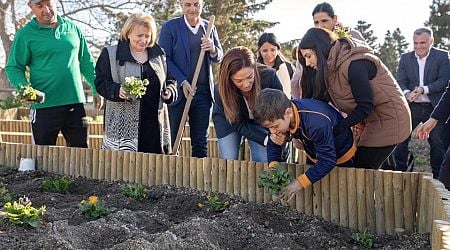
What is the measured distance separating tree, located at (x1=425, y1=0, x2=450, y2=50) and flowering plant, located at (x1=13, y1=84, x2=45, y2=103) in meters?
26.2

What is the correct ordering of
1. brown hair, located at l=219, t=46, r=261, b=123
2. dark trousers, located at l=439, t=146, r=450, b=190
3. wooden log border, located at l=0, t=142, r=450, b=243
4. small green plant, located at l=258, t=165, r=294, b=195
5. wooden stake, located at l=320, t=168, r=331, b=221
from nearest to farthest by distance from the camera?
wooden log border, located at l=0, t=142, r=450, b=243 < small green plant, located at l=258, t=165, r=294, b=195 < wooden stake, located at l=320, t=168, r=331, b=221 < brown hair, located at l=219, t=46, r=261, b=123 < dark trousers, located at l=439, t=146, r=450, b=190

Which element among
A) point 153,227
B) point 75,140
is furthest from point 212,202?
point 75,140

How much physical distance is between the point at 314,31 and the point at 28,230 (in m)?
2.06

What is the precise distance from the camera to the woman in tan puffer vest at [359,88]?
352 cm

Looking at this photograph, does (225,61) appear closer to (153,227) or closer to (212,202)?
(212,202)

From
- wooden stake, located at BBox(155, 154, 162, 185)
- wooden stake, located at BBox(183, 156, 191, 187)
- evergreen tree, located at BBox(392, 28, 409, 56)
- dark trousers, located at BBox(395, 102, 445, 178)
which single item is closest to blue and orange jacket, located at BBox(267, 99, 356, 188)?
wooden stake, located at BBox(183, 156, 191, 187)

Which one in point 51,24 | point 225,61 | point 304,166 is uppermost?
point 51,24

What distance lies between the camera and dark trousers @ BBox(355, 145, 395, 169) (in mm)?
3770

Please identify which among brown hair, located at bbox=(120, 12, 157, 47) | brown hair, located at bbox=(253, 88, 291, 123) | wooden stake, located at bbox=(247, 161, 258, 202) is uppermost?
brown hair, located at bbox=(120, 12, 157, 47)

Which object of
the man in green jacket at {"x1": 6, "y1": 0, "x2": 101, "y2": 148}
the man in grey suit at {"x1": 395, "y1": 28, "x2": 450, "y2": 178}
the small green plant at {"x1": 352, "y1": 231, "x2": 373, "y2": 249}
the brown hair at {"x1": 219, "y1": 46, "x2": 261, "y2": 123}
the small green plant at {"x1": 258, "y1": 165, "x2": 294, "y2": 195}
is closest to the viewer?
the small green plant at {"x1": 352, "y1": 231, "x2": 373, "y2": 249}

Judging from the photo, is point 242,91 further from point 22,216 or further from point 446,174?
point 22,216

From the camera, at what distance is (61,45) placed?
511 centimetres

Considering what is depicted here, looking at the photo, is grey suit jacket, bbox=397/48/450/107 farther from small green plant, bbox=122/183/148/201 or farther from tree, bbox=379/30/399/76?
tree, bbox=379/30/399/76

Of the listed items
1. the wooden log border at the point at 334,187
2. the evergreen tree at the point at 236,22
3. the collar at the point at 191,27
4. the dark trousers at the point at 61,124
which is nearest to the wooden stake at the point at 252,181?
the wooden log border at the point at 334,187
